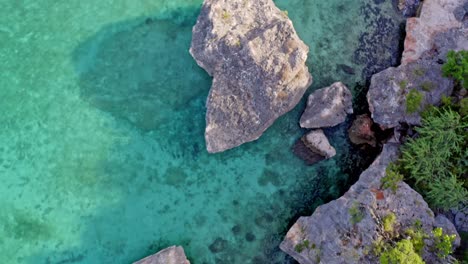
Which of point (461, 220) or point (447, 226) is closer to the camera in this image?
point (447, 226)

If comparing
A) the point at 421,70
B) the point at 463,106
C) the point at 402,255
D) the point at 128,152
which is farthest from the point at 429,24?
the point at 128,152

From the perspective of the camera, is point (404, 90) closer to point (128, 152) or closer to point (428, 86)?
point (428, 86)

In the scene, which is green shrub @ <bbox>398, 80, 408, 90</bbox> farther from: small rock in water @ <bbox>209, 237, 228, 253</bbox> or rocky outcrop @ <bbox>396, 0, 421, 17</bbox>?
small rock in water @ <bbox>209, 237, 228, 253</bbox>

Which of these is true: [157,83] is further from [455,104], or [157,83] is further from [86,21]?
[455,104]

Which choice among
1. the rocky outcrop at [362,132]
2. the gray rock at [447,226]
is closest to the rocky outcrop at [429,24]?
the rocky outcrop at [362,132]

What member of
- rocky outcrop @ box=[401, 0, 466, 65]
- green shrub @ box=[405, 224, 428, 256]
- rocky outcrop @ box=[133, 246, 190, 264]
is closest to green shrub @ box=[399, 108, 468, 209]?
green shrub @ box=[405, 224, 428, 256]

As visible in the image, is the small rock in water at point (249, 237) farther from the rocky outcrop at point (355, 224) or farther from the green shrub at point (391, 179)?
the green shrub at point (391, 179)

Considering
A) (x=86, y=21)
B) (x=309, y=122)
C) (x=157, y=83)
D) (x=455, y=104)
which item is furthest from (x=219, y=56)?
(x=455, y=104)
